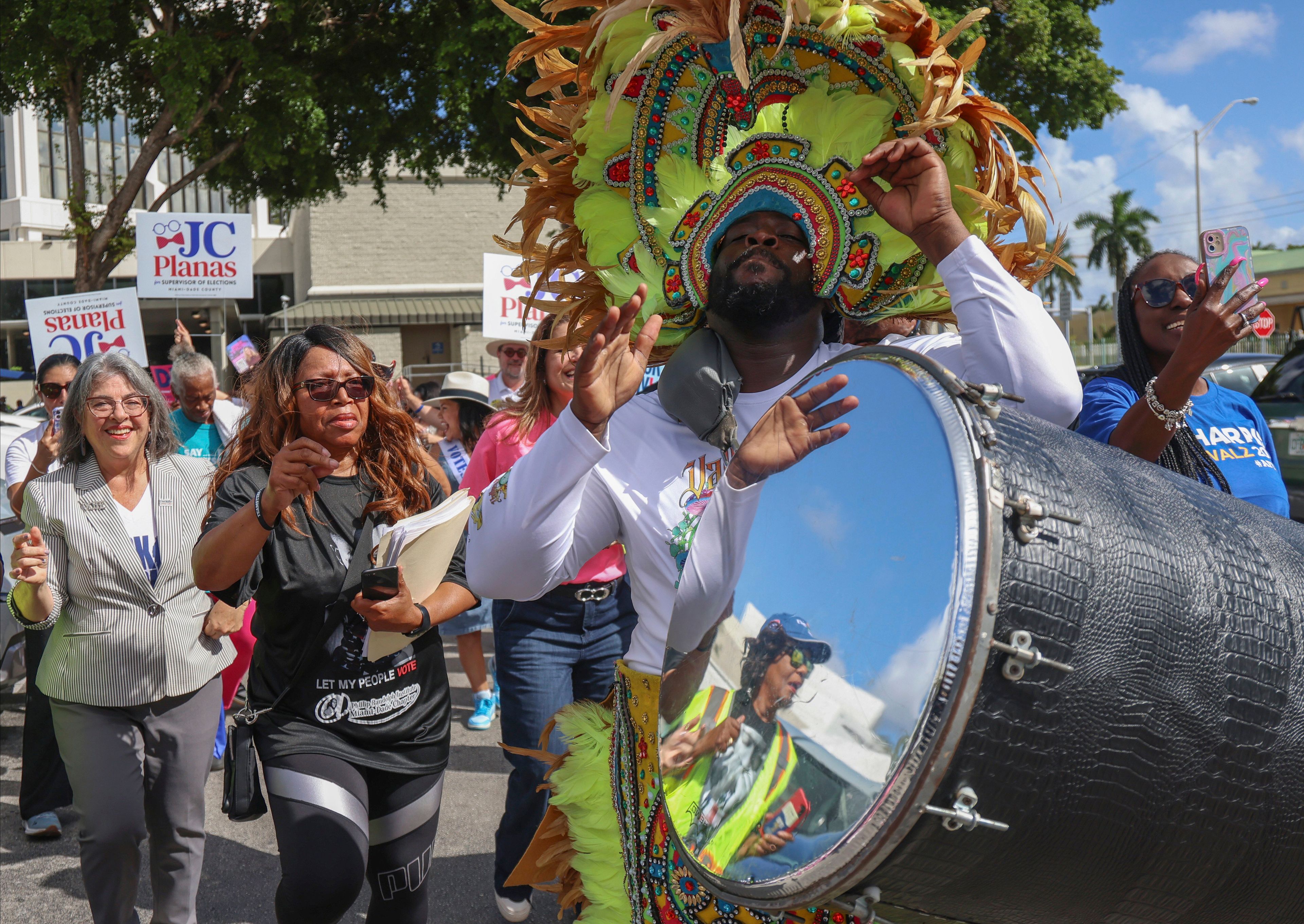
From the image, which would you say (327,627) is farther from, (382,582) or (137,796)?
(137,796)

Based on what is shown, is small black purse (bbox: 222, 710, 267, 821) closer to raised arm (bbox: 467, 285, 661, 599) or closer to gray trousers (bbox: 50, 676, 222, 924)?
gray trousers (bbox: 50, 676, 222, 924)

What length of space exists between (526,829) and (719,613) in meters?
2.31

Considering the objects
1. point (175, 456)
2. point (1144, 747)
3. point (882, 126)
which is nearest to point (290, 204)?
point (175, 456)

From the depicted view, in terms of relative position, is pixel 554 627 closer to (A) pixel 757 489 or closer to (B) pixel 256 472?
(B) pixel 256 472

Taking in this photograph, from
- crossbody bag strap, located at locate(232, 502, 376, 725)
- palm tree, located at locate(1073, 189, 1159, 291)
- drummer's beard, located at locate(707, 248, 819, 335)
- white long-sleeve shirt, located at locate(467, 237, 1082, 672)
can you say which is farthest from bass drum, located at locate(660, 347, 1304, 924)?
palm tree, located at locate(1073, 189, 1159, 291)

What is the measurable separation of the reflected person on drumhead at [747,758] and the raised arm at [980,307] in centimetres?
58

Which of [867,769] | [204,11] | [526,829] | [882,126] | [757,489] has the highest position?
[204,11]

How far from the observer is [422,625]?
2.76m

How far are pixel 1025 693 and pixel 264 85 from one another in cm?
1365

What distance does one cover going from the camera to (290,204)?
1574 cm

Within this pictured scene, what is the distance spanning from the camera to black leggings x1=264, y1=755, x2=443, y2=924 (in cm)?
259

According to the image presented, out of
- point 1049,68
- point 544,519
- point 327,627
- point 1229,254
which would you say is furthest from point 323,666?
point 1049,68

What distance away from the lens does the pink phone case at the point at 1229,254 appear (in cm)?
223

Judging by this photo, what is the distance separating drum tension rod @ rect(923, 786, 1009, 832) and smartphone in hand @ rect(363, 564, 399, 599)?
1595 millimetres
